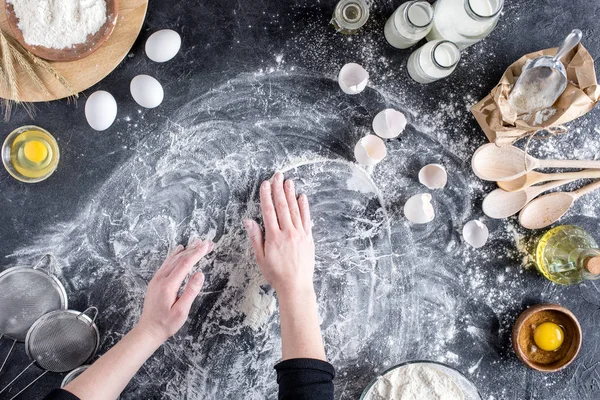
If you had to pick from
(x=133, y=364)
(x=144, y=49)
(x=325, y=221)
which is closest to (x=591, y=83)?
(x=325, y=221)

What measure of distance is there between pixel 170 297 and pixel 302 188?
42cm

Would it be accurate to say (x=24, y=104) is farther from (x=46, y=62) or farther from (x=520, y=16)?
(x=520, y=16)

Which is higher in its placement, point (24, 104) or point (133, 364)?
point (24, 104)

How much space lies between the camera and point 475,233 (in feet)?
4.50

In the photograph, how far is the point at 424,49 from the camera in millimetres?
1324

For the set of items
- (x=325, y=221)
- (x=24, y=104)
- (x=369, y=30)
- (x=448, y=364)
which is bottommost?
(x=448, y=364)

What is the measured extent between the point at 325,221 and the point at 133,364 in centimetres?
57

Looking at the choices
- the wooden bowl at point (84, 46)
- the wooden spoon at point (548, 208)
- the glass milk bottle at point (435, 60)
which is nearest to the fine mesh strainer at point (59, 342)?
the wooden bowl at point (84, 46)

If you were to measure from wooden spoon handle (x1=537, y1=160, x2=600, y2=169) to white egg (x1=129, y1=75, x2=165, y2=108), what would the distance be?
38.3 inches

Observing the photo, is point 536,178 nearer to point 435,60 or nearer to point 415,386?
point 435,60

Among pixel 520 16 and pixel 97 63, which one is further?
pixel 520 16

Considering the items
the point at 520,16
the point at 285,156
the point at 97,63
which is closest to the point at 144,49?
the point at 97,63

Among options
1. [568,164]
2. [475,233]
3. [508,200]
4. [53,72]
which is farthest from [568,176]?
[53,72]

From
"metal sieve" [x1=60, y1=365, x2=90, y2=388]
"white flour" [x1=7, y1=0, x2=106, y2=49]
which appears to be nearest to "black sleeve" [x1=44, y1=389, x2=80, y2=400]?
"metal sieve" [x1=60, y1=365, x2=90, y2=388]
